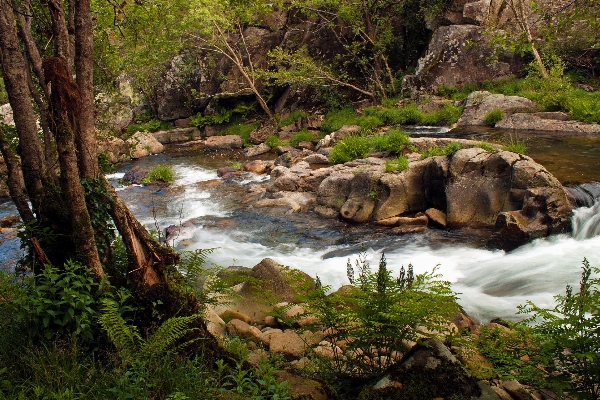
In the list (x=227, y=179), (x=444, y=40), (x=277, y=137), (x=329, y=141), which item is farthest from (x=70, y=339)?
(x=444, y=40)

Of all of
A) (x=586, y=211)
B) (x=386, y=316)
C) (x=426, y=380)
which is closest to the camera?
(x=426, y=380)

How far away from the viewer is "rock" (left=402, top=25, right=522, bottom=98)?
2292cm

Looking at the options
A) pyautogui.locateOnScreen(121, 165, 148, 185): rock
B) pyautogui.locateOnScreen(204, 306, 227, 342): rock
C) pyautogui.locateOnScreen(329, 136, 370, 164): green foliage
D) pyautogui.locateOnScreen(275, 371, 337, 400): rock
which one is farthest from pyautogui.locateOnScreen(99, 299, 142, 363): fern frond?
pyautogui.locateOnScreen(121, 165, 148, 185): rock

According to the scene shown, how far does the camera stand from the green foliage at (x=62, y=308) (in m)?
4.27

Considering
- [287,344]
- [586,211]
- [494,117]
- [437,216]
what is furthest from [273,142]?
[287,344]

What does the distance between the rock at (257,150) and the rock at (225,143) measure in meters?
2.17

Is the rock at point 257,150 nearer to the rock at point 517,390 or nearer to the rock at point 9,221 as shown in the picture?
the rock at point 9,221

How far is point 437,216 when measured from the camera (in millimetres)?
11648

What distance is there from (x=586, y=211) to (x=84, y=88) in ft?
32.4

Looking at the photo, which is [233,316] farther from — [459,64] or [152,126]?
[152,126]

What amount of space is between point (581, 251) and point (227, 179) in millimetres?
12139

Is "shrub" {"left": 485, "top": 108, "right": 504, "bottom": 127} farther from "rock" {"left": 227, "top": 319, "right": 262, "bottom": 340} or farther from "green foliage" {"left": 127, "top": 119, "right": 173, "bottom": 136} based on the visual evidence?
"green foliage" {"left": 127, "top": 119, "right": 173, "bottom": 136}

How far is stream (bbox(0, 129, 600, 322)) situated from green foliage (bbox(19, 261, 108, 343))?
6.19ft

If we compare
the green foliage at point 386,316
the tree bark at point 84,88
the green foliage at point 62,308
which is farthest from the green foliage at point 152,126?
the green foliage at point 386,316
